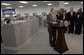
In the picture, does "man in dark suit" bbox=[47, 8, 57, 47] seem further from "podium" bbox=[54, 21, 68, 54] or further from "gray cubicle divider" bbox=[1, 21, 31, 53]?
"gray cubicle divider" bbox=[1, 21, 31, 53]

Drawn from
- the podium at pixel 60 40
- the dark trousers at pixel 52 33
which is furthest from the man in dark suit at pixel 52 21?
the podium at pixel 60 40

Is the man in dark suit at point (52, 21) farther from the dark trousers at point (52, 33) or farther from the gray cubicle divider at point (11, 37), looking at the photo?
the gray cubicle divider at point (11, 37)

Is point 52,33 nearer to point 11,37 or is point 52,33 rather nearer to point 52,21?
point 52,21

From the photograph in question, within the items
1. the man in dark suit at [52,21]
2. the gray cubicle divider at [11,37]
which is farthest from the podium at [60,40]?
the gray cubicle divider at [11,37]

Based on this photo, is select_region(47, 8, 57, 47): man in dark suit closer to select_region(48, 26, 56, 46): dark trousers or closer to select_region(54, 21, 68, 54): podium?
select_region(48, 26, 56, 46): dark trousers

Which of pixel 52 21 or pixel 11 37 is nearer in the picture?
pixel 52 21

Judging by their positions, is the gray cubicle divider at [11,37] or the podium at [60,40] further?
the gray cubicle divider at [11,37]

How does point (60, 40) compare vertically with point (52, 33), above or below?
below

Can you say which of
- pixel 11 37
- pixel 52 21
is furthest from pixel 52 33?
pixel 11 37

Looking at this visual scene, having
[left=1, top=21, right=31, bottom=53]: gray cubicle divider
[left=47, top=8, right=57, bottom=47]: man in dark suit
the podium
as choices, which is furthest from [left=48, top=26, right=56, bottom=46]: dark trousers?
[left=1, top=21, right=31, bottom=53]: gray cubicle divider

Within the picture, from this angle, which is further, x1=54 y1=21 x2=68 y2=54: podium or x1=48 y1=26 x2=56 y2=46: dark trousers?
x1=48 y1=26 x2=56 y2=46: dark trousers

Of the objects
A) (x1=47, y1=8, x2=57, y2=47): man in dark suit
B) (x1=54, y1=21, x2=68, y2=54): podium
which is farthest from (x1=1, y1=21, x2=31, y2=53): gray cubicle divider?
(x1=54, y1=21, x2=68, y2=54): podium

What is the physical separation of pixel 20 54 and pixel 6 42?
2.50ft

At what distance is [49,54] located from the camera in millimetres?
2479
